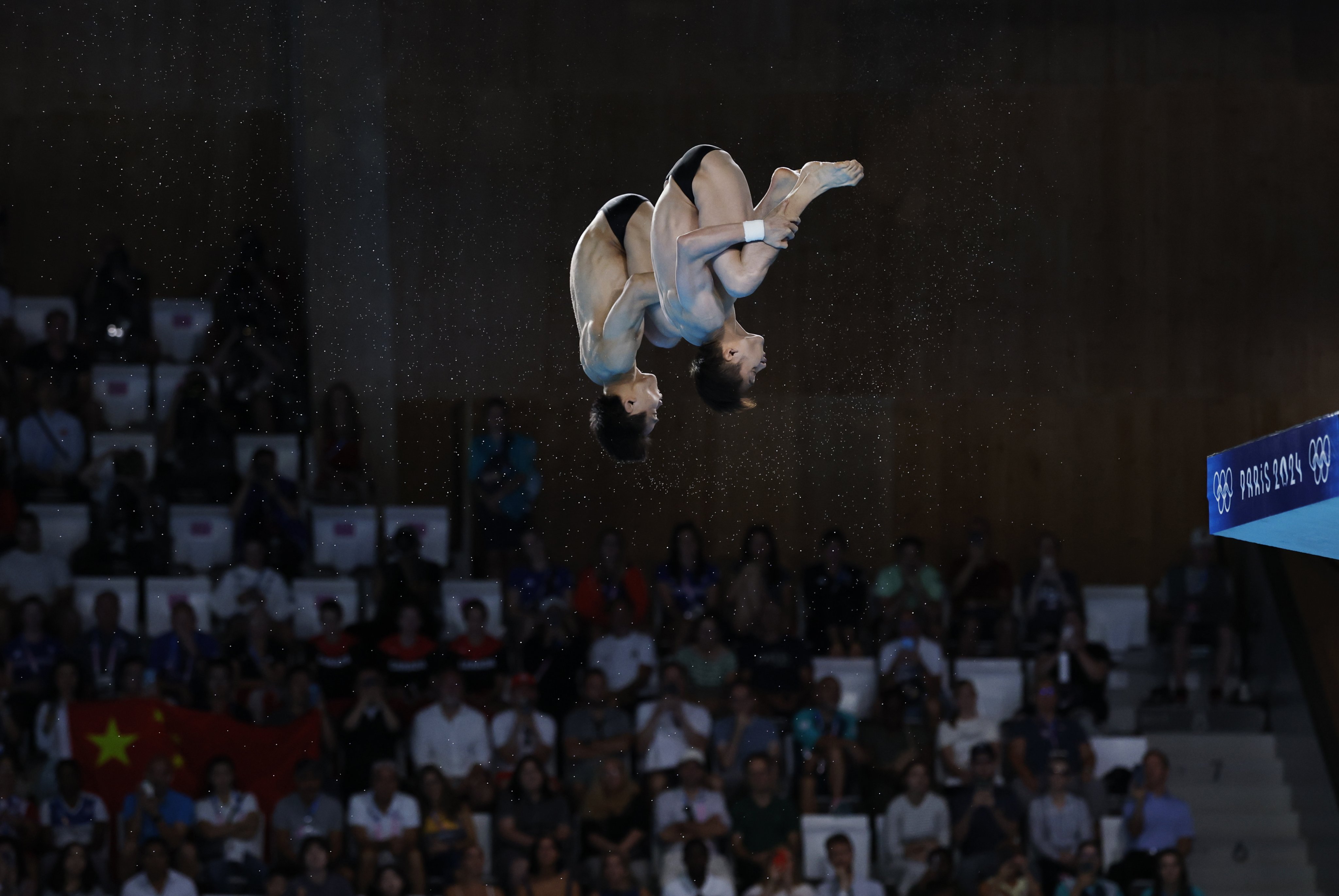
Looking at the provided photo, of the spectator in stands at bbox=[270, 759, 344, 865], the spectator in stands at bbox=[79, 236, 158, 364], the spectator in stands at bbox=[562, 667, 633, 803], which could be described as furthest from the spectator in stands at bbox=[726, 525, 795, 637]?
the spectator in stands at bbox=[79, 236, 158, 364]

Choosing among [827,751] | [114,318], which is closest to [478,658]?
[827,751]

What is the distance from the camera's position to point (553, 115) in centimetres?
1111

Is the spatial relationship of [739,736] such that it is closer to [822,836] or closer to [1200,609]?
[822,836]

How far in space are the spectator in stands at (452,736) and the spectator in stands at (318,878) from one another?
763 millimetres

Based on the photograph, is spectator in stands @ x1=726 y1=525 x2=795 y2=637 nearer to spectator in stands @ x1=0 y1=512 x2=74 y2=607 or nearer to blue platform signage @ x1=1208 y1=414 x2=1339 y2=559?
spectator in stands @ x1=0 y1=512 x2=74 y2=607

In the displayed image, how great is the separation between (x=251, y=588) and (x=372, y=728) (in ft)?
4.28

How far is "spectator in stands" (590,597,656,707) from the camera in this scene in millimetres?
8805

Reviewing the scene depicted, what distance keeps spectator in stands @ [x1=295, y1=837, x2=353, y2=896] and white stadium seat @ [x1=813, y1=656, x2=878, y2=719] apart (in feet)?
8.79

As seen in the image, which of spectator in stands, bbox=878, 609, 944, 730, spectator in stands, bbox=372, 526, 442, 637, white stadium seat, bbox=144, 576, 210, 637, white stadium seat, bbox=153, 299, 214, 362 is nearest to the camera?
spectator in stands, bbox=878, 609, 944, 730

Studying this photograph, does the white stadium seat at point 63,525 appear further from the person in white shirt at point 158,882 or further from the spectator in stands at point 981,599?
the spectator in stands at point 981,599

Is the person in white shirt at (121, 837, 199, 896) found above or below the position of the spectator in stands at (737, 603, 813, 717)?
below

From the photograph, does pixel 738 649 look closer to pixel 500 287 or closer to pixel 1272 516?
pixel 500 287

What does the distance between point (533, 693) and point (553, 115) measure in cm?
432

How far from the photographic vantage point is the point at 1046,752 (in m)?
8.30
